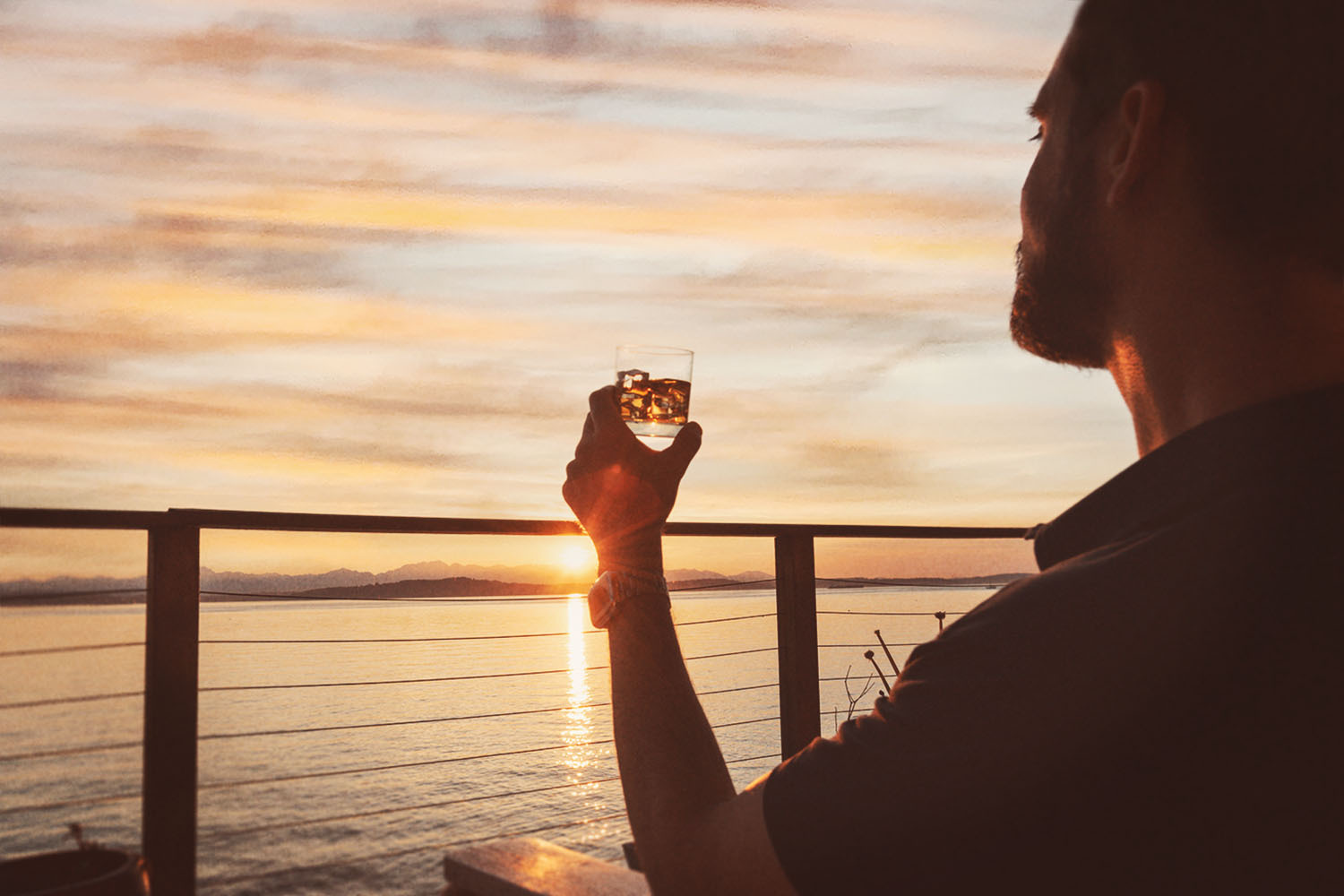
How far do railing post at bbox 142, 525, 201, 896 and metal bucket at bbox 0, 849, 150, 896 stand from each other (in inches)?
22.4

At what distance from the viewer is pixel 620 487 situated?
43.4 inches

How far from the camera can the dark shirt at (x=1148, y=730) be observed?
59 centimetres

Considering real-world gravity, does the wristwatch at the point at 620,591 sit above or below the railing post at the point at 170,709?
above

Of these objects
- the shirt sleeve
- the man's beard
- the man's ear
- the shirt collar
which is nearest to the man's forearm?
the shirt sleeve

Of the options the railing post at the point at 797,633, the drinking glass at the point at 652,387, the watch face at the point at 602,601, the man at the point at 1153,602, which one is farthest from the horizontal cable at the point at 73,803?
the railing post at the point at 797,633

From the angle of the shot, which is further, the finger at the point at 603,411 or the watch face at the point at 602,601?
the finger at the point at 603,411

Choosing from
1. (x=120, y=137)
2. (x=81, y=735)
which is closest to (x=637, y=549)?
(x=120, y=137)

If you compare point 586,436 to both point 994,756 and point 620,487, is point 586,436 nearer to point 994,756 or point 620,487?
point 620,487

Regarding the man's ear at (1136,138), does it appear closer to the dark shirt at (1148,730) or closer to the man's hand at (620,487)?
the dark shirt at (1148,730)

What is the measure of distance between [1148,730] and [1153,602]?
0.26ft

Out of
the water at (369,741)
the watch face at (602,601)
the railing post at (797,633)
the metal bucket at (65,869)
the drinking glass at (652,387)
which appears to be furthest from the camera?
the water at (369,741)

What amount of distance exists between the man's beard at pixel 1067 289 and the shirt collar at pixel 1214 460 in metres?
0.20

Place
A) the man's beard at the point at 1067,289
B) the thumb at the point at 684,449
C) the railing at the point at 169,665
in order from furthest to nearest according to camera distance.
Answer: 1. the railing at the point at 169,665
2. the thumb at the point at 684,449
3. the man's beard at the point at 1067,289

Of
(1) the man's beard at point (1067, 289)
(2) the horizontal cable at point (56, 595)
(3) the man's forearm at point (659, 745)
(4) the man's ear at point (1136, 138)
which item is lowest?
(3) the man's forearm at point (659, 745)
